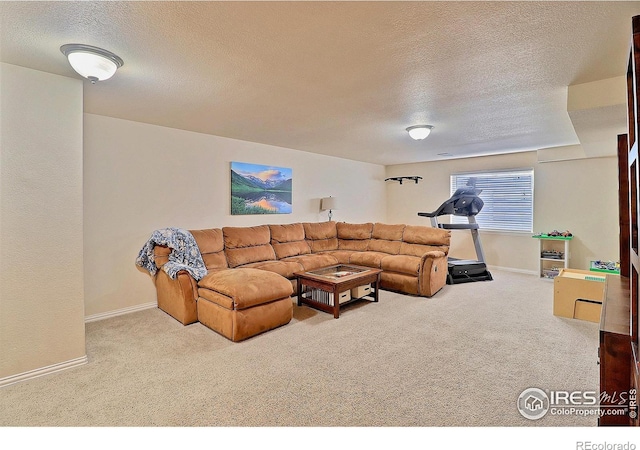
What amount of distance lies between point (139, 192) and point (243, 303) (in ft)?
6.79

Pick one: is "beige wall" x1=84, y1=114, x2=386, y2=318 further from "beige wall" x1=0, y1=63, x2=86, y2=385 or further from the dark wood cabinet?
the dark wood cabinet

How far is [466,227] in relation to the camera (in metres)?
5.45

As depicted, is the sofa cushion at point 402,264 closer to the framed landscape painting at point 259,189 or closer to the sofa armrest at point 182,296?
the framed landscape painting at point 259,189

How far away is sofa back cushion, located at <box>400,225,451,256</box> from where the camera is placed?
4859 mm

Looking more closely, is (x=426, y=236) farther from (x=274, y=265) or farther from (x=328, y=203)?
(x=274, y=265)

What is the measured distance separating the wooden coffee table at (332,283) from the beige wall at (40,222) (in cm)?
223

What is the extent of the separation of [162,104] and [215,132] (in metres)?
1.20

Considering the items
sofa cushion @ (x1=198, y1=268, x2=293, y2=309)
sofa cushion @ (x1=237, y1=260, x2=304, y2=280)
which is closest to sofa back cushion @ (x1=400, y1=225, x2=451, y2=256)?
sofa cushion @ (x1=237, y1=260, x2=304, y2=280)

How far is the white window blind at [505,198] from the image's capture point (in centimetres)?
571

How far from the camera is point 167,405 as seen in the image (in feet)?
6.36

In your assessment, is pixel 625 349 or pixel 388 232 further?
pixel 388 232

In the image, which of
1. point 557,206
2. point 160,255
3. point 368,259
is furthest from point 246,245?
point 557,206

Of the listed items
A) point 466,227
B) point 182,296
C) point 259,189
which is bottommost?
point 182,296
